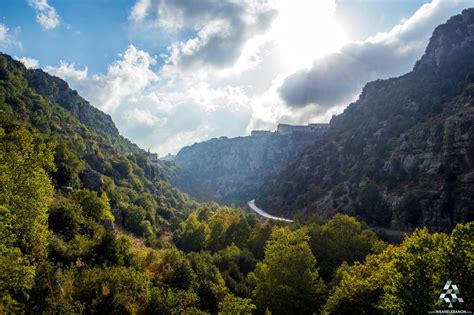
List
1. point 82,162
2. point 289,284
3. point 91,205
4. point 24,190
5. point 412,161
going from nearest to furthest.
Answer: point 24,190
point 289,284
point 91,205
point 82,162
point 412,161

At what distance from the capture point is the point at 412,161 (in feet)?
411

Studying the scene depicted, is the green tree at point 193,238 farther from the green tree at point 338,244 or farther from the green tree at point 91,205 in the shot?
the green tree at point 338,244

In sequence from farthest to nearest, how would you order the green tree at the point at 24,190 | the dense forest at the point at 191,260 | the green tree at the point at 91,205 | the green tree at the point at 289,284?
the green tree at the point at 91,205 → the green tree at the point at 289,284 → the green tree at the point at 24,190 → the dense forest at the point at 191,260

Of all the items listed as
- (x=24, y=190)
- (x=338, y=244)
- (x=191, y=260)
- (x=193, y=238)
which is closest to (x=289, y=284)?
(x=191, y=260)

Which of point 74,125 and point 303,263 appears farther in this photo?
point 74,125

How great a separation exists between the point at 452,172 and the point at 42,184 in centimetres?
11312

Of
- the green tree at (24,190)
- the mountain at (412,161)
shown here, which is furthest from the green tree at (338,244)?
the green tree at (24,190)

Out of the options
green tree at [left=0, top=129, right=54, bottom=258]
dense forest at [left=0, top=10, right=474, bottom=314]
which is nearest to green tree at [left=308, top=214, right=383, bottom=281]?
dense forest at [left=0, top=10, right=474, bottom=314]

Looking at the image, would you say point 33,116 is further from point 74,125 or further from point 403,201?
point 403,201

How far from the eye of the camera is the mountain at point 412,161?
327 ft

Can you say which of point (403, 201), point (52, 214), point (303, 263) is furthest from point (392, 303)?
point (403, 201)

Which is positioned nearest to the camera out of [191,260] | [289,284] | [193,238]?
[289,284]

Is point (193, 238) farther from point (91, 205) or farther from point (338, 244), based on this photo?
point (338, 244)

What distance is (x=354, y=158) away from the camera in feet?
572
